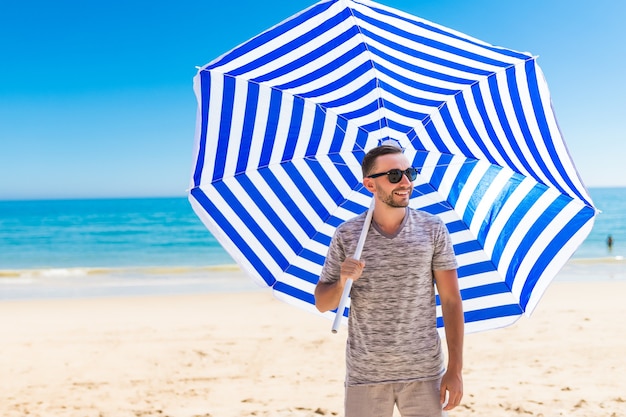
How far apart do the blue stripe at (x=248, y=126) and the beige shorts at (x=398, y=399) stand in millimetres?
1272

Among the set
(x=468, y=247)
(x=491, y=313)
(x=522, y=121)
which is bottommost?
(x=491, y=313)

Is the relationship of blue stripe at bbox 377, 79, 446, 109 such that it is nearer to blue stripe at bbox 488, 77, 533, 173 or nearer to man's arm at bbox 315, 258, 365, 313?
blue stripe at bbox 488, 77, 533, 173

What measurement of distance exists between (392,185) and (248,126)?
921 mm

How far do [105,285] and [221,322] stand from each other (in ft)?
25.4

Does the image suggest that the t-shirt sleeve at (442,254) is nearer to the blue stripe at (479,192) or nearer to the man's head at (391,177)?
the man's head at (391,177)

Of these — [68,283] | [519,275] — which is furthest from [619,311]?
[68,283]

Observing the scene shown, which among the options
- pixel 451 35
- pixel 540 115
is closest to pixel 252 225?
pixel 451 35

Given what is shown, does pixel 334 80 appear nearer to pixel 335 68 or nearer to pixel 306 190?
pixel 335 68

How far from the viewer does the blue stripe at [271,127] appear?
2.81m

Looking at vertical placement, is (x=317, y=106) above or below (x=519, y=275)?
above

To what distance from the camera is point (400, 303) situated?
2240 mm

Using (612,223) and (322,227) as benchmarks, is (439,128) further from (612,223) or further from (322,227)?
(612,223)

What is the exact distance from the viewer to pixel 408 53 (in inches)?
100

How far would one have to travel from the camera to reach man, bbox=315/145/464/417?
2.24 meters
